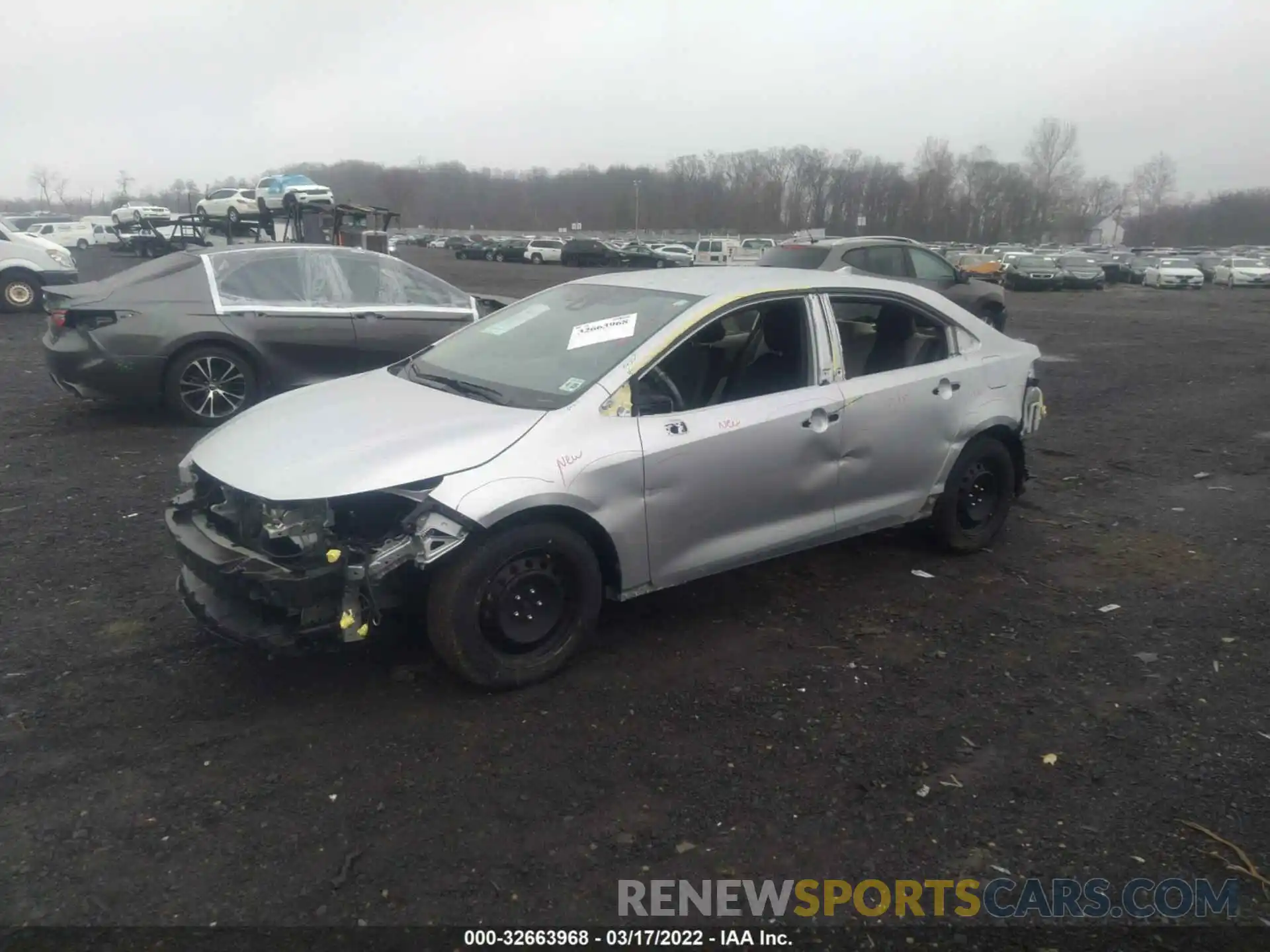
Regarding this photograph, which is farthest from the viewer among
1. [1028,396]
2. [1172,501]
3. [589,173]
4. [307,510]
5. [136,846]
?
[589,173]

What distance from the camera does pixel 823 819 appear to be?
9.98 feet

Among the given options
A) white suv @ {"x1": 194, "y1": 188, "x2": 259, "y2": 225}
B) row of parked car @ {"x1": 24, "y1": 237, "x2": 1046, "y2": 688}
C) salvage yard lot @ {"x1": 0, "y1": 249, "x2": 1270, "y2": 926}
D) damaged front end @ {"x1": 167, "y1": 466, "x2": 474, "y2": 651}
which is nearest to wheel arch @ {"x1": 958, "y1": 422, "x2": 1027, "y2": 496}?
row of parked car @ {"x1": 24, "y1": 237, "x2": 1046, "y2": 688}

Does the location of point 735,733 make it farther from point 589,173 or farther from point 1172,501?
point 589,173

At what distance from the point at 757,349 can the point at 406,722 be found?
245 centimetres

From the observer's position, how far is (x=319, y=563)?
3.38m

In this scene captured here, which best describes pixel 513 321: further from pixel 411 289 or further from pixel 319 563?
pixel 411 289

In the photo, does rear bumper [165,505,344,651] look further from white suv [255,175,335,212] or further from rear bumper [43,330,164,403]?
white suv [255,175,335,212]

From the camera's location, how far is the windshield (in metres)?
4.09

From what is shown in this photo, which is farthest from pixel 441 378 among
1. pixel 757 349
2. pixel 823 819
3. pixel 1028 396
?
pixel 1028 396

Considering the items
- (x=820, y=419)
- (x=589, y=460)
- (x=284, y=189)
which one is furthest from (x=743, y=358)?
(x=284, y=189)

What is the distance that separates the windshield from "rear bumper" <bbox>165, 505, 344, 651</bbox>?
1.14 meters

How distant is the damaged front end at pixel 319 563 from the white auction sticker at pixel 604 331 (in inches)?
46.7

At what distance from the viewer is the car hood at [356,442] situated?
347 cm

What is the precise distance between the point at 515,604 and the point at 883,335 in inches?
104
